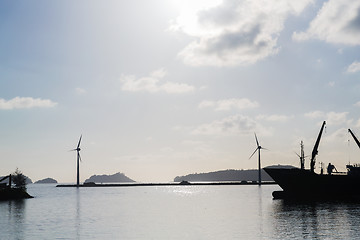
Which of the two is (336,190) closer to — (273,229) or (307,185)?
(307,185)

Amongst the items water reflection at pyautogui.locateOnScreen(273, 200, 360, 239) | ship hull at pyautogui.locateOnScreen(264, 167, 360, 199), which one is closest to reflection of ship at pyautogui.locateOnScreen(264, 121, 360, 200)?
ship hull at pyautogui.locateOnScreen(264, 167, 360, 199)

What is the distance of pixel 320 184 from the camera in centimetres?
11644

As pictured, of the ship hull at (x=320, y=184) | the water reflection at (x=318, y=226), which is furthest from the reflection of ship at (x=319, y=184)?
the water reflection at (x=318, y=226)

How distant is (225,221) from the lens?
63688 millimetres

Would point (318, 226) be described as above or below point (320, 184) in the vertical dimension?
below

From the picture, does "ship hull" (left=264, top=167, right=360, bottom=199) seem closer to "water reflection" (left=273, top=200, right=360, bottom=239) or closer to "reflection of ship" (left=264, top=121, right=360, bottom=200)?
"reflection of ship" (left=264, top=121, right=360, bottom=200)

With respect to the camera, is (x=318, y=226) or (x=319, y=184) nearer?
(x=318, y=226)

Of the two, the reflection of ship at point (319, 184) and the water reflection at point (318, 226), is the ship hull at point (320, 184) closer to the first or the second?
the reflection of ship at point (319, 184)

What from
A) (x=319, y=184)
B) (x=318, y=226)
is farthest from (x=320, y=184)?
(x=318, y=226)

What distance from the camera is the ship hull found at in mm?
115688

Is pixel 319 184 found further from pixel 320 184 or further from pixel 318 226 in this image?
pixel 318 226

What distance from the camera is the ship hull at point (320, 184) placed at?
11569 centimetres

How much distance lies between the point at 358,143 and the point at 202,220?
8900 centimetres

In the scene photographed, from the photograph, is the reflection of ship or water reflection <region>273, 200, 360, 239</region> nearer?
water reflection <region>273, 200, 360, 239</region>
